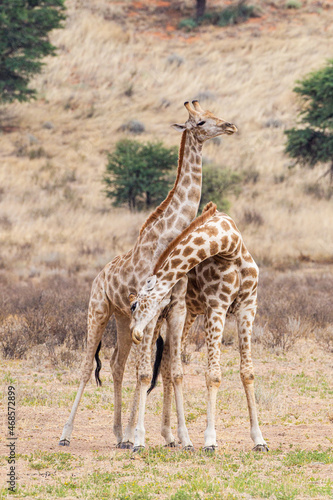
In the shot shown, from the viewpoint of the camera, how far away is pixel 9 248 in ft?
67.8

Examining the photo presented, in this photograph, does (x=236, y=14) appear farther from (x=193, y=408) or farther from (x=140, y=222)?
(x=193, y=408)

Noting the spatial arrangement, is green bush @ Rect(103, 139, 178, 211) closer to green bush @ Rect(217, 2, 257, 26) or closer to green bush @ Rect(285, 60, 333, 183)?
green bush @ Rect(285, 60, 333, 183)

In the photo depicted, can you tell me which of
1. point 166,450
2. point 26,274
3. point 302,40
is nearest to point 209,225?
point 166,450

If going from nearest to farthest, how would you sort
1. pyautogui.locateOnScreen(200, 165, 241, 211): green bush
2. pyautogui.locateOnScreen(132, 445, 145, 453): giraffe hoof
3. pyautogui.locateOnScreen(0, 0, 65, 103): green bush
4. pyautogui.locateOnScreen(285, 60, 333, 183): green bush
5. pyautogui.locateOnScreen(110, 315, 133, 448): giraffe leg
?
pyautogui.locateOnScreen(132, 445, 145, 453): giraffe hoof < pyautogui.locateOnScreen(110, 315, 133, 448): giraffe leg < pyautogui.locateOnScreen(200, 165, 241, 211): green bush < pyautogui.locateOnScreen(285, 60, 333, 183): green bush < pyautogui.locateOnScreen(0, 0, 65, 103): green bush

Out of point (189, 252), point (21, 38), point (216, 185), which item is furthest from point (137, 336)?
point (21, 38)

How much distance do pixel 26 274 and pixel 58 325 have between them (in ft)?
22.7

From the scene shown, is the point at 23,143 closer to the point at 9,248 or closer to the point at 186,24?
the point at 9,248

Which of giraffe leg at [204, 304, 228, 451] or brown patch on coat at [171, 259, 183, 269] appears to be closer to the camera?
brown patch on coat at [171, 259, 183, 269]

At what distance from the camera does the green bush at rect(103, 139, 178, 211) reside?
26.0 m

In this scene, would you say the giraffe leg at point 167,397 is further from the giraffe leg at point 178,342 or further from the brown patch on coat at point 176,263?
the brown patch on coat at point 176,263

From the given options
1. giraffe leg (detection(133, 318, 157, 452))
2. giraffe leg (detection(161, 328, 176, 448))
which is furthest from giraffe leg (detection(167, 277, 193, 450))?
giraffe leg (detection(161, 328, 176, 448))

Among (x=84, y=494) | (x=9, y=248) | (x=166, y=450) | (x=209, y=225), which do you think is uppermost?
(x=209, y=225)

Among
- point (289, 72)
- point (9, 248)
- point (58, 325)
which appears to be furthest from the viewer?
point (289, 72)

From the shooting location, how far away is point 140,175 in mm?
25906
